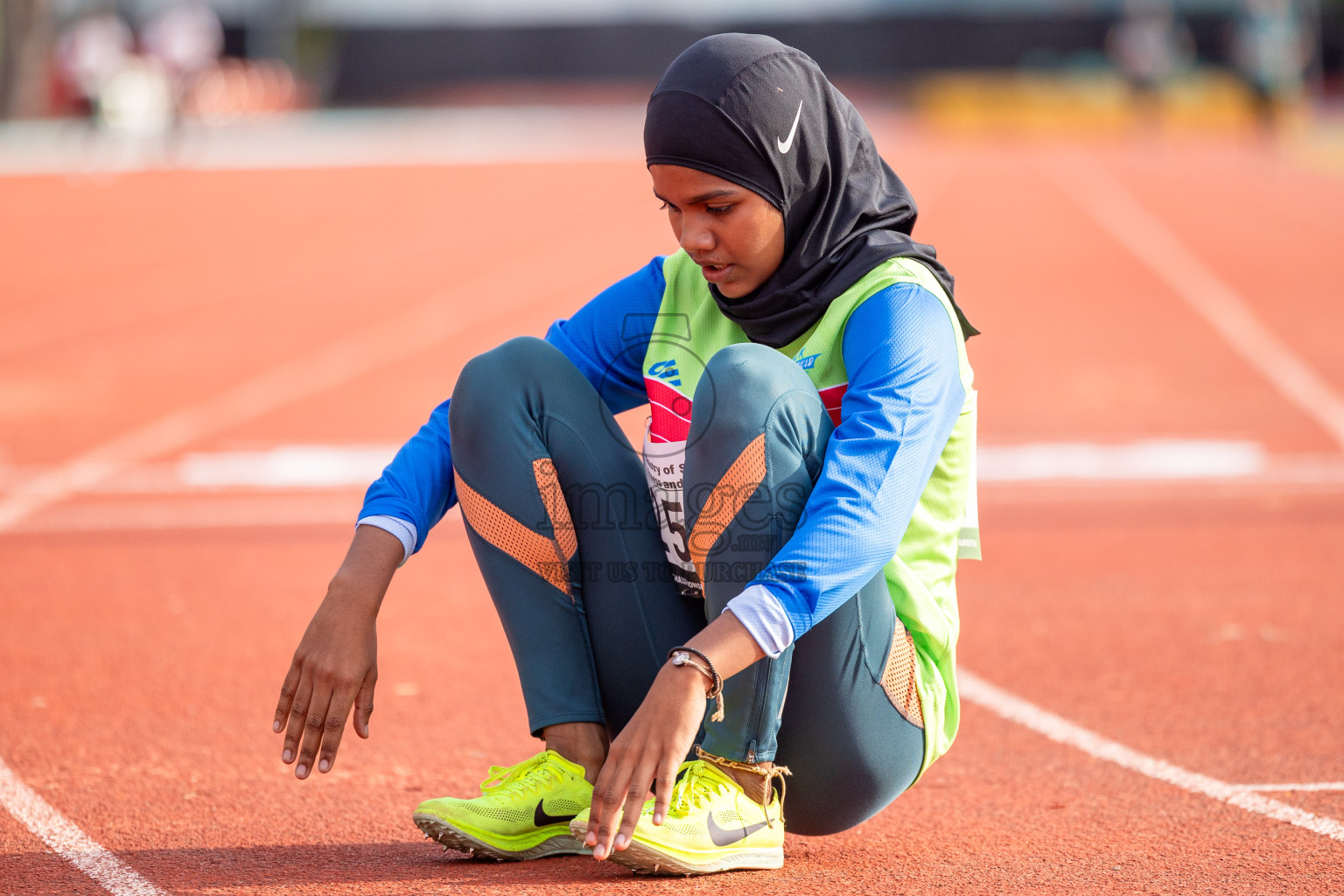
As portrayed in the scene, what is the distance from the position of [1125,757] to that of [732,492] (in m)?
1.51

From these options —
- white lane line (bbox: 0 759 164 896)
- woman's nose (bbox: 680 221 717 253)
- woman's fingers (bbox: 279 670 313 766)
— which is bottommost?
white lane line (bbox: 0 759 164 896)

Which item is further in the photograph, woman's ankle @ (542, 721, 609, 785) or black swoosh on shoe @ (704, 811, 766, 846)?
woman's ankle @ (542, 721, 609, 785)

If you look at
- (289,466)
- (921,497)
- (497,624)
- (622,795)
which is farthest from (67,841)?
(289,466)

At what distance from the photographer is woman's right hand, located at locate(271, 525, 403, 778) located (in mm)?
2324

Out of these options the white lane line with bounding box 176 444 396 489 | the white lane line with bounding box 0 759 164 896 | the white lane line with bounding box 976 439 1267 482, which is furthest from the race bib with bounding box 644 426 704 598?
the white lane line with bounding box 976 439 1267 482

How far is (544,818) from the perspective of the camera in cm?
242

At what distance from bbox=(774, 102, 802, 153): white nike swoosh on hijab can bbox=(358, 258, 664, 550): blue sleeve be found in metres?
0.41

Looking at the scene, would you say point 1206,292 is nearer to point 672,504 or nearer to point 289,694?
point 672,504

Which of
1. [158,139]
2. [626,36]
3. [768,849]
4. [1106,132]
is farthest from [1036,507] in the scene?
[626,36]

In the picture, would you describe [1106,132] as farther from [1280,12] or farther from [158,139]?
[158,139]

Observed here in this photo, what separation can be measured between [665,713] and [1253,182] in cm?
2084

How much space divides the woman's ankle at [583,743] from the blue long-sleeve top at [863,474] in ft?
1.30

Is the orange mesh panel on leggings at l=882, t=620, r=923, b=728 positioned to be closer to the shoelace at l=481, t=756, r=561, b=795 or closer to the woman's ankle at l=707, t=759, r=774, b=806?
the woman's ankle at l=707, t=759, r=774, b=806

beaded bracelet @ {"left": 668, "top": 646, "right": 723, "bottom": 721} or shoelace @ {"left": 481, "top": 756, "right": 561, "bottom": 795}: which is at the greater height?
beaded bracelet @ {"left": 668, "top": 646, "right": 723, "bottom": 721}
